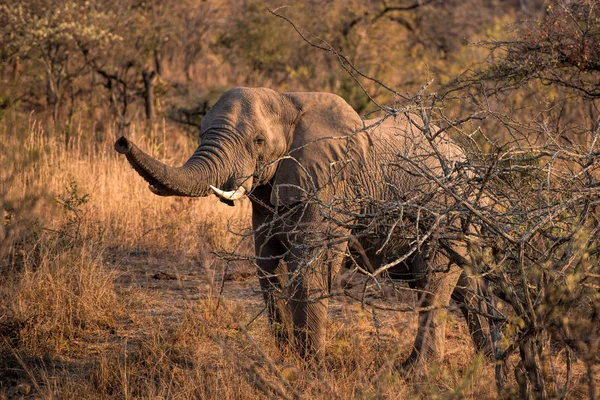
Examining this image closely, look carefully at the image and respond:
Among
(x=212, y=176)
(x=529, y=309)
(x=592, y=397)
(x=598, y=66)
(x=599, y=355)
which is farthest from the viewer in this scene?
(x=598, y=66)

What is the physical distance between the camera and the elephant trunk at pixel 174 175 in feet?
17.3

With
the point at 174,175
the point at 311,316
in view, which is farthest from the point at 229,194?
the point at 311,316

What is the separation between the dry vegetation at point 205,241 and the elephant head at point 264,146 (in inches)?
19.8

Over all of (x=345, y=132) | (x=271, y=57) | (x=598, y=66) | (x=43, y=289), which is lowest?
(x=43, y=289)

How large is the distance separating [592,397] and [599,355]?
82 centimetres

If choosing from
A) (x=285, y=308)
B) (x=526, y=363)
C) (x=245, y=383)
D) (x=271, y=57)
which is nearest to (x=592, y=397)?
(x=526, y=363)

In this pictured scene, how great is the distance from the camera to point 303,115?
239 inches

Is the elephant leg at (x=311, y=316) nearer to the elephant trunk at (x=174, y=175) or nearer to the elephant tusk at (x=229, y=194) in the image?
the elephant tusk at (x=229, y=194)

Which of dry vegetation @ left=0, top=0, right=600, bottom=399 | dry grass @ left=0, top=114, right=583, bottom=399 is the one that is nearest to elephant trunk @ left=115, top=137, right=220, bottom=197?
dry vegetation @ left=0, top=0, right=600, bottom=399

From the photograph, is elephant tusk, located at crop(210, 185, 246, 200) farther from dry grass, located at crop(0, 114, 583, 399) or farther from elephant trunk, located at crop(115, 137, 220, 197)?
dry grass, located at crop(0, 114, 583, 399)

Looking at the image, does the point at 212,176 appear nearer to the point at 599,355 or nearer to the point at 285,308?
the point at 285,308

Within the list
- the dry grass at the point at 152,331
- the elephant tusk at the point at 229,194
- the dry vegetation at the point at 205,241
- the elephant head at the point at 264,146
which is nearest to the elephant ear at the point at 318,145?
the elephant head at the point at 264,146

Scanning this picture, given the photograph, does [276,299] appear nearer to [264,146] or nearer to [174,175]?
[264,146]

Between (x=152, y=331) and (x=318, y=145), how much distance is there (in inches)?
66.3
